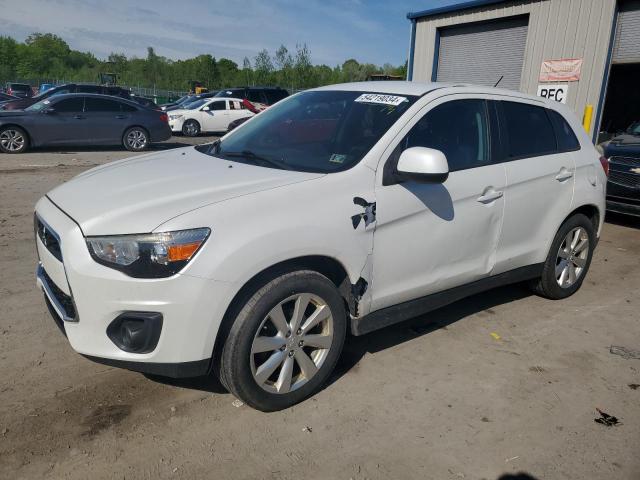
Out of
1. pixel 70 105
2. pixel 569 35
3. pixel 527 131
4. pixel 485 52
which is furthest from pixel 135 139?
pixel 527 131

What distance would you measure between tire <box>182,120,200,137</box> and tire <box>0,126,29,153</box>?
25.5 ft

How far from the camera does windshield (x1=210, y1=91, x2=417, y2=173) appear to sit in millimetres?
3203

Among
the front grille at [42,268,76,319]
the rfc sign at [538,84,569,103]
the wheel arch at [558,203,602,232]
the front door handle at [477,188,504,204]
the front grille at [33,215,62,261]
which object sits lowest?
the front grille at [42,268,76,319]

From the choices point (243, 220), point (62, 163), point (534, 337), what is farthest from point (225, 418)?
point (62, 163)

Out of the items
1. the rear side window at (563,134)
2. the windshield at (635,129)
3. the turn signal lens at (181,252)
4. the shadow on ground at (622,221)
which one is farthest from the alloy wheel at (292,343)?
the windshield at (635,129)

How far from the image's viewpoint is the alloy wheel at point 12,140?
1255 cm

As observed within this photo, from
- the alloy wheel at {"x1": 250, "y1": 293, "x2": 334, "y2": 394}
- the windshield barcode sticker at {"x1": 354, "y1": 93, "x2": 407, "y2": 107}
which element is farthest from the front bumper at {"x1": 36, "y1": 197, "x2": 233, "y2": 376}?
the windshield barcode sticker at {"x1": 354, "y1": 93, "x2": 407, "y2": 107}

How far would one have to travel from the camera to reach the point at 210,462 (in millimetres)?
2531

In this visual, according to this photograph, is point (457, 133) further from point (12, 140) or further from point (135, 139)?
point (135, 139)

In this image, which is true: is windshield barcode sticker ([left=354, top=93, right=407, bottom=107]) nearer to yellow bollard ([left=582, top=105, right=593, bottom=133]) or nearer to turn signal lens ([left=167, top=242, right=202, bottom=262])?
turn signal lens ([left=167, top=242, right=202, bottom=262])

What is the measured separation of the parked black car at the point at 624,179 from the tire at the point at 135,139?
11.4 meters

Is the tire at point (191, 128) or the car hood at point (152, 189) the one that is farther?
the tire at point (191, 128)

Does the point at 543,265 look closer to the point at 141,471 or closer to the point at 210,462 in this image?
the point at 210,462

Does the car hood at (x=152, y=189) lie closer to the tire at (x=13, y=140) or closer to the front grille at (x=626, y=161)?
the front grille at (x=626, y=161)
